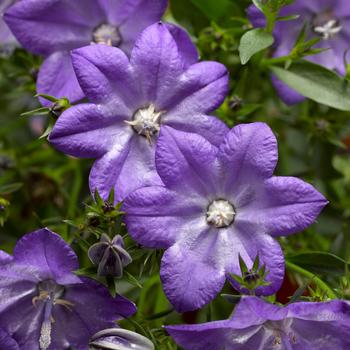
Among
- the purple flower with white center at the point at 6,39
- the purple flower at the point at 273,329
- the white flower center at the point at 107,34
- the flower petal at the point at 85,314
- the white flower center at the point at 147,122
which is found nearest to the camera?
the purple flower at the point at 273,329

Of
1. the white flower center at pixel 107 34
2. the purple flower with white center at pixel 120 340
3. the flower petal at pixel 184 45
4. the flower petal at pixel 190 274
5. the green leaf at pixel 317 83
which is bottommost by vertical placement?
the purple flower with white center at pixel 120 340

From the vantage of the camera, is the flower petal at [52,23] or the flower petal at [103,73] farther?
the flower petal at [52,23]

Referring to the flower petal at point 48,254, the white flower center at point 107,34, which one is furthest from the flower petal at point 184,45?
the flower petal at point 48,254

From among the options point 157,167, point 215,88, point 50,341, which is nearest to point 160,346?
point 50,341

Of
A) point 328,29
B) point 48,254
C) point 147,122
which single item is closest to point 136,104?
point 147,122

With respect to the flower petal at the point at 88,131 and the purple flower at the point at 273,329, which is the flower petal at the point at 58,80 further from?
the purple flower at the point at 273,329

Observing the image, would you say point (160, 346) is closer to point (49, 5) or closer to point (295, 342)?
point (295, 342)

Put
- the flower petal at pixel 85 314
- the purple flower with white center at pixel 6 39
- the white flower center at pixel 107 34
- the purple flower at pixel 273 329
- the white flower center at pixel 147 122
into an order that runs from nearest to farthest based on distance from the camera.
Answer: the purple flower at pixel 273 329 < the flower petal at pixel 85 314 < the white flower center at pixel 147 122 < the white flower center at pixel 107 34 < the purple flower with white center at pixel 6 39
